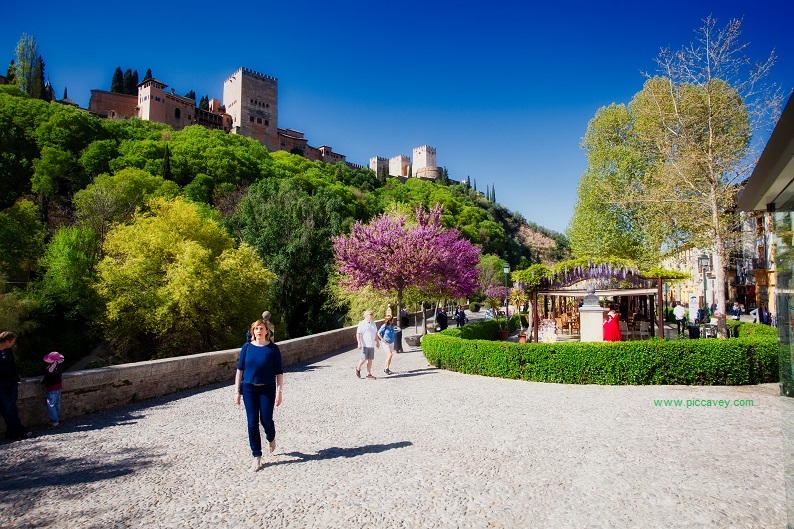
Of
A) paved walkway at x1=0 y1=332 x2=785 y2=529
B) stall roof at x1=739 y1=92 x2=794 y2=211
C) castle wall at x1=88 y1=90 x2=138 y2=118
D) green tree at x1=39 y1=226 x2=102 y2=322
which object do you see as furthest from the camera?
castle wall at x1=88 y1=90 x2=138 y2=118

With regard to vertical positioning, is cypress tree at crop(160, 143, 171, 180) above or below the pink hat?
above

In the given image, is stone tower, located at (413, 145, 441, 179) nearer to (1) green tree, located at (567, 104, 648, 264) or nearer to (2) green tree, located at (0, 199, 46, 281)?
(1) green tree, located at (567, 104, 648, 264)

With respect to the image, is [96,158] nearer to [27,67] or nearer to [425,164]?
[27,67]

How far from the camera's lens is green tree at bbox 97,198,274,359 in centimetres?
1950

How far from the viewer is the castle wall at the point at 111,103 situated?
9244 cm

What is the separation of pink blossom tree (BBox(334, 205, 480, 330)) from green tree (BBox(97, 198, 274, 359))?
16.8 ft

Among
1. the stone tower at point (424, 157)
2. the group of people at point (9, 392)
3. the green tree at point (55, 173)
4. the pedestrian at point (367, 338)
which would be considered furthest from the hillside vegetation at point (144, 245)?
the stone tower at point (424, 157)

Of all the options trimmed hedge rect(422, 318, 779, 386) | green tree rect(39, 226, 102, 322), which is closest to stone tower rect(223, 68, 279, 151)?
green tree rect(39, 226, 102, 322)

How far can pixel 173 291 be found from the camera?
19.1 meters

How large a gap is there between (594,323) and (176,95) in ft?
347

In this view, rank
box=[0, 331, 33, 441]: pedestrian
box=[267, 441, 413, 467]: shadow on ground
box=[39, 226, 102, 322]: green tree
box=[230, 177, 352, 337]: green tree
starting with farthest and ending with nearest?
box=[230, 177, 352, 337]: green tree
box=[39, 226, 102, 322]: green tree
box=[0, 331, 33, 441]: pedestrian
box=[267, 441, 413, 467]: shadow on ground

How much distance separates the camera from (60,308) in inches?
976

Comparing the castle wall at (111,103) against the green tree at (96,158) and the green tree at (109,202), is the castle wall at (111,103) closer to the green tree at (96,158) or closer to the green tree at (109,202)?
the green tree at (96,158)

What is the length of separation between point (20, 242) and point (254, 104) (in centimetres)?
9132
